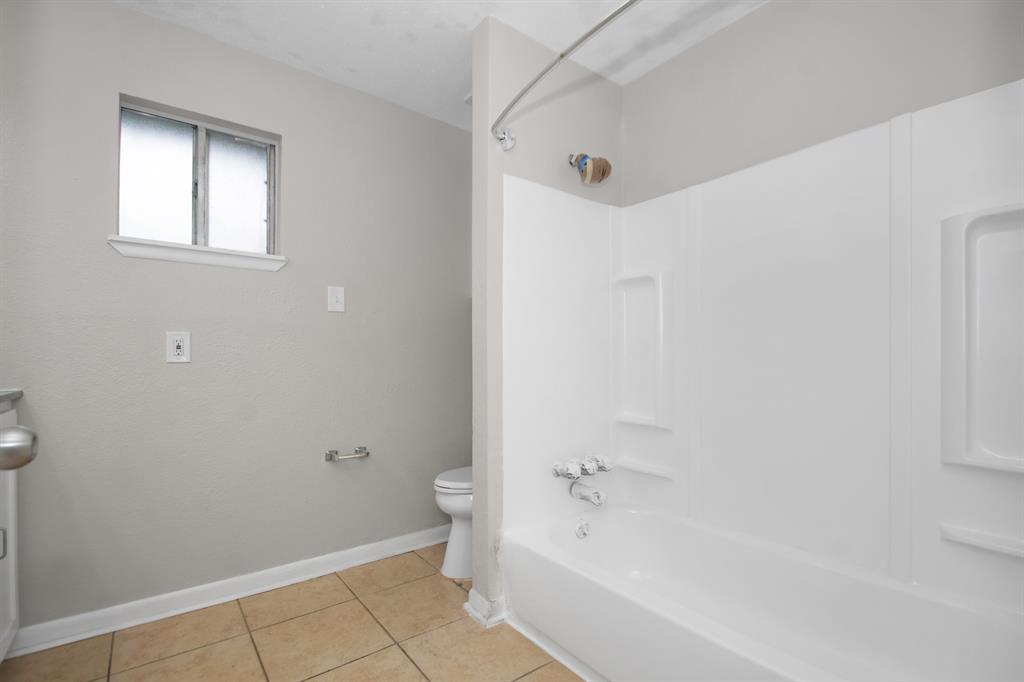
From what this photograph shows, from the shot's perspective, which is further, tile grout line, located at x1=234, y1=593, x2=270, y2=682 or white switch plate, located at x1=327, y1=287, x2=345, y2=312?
white switch plate, located at x1=327, y1=287, x2=345, y2=312

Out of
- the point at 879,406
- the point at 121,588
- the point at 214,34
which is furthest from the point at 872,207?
the point at 121,588

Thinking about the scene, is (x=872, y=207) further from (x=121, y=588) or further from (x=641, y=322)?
(x=121, y=588)

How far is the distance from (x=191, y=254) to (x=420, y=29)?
4.21ft

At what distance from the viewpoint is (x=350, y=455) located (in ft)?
7.83

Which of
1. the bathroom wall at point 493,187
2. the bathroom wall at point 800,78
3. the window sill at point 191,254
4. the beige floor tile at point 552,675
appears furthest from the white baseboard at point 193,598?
the bathroom wall at point 800,78

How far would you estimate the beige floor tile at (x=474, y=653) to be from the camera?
62.5 inches

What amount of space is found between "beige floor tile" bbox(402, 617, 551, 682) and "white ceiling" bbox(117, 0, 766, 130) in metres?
2.32

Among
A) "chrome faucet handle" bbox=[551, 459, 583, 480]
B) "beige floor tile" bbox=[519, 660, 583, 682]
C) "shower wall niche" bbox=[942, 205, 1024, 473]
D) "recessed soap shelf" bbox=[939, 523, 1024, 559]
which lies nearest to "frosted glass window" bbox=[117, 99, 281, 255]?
"chrome faucet handle" bbox=[551, 459, 583, 480]

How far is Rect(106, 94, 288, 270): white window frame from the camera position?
1.90m

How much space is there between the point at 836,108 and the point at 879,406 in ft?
3.22

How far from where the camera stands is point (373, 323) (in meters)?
2.48

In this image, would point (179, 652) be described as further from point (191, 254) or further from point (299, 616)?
point (191, 254)

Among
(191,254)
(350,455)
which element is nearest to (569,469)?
(350,455)

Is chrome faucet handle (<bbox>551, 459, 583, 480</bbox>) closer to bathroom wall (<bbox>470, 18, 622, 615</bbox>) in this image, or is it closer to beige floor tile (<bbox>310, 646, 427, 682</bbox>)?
bathroom wall (<bbox>470, 18, 622, 615</bbox>)
